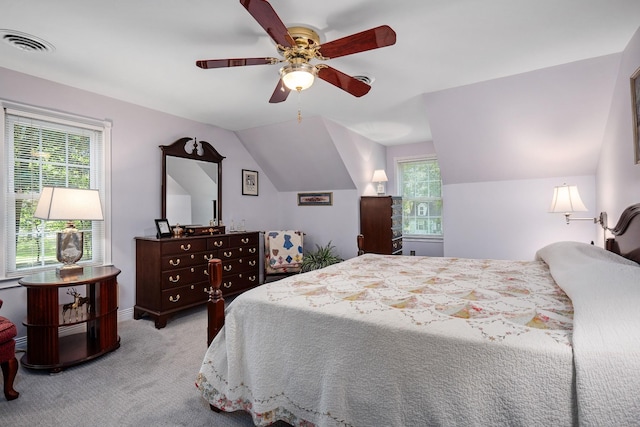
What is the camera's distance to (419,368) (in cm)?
125

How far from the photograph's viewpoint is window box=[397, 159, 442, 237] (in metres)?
5.80

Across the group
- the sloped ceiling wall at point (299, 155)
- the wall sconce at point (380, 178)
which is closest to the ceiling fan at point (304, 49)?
the sloped ceiling wall at point (299, 155)

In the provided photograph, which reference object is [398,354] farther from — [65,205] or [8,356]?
[65,205]

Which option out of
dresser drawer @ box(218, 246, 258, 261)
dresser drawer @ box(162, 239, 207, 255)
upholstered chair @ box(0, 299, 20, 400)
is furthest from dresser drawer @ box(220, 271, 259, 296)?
upholstered chair @ box(0, 299, 20, 400)

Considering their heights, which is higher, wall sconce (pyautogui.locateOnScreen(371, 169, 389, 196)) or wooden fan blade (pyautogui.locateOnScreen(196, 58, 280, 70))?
wooden fan blade (pyautogui.locateOnScreen(196, 58, 280, 70))

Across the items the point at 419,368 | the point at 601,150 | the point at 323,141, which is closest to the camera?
the point at 419,368

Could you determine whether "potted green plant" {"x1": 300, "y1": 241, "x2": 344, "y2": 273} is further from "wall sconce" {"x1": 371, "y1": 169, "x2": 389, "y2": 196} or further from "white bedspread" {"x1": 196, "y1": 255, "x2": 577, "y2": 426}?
"white bedspread" {"x1": 196, "y1": 255, "x2": 577, "y2": 426}

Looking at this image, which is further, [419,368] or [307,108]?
[307,108]

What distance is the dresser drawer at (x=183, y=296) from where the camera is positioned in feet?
11.0

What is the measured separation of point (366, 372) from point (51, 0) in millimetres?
2702

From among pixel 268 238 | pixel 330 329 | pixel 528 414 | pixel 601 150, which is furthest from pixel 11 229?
pixel 601 150

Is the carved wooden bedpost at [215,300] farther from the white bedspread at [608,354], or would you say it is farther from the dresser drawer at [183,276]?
the dresser drawer at [183,276]

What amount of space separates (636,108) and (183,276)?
4.27m

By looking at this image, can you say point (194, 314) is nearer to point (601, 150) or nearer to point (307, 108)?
point (307, 108)
